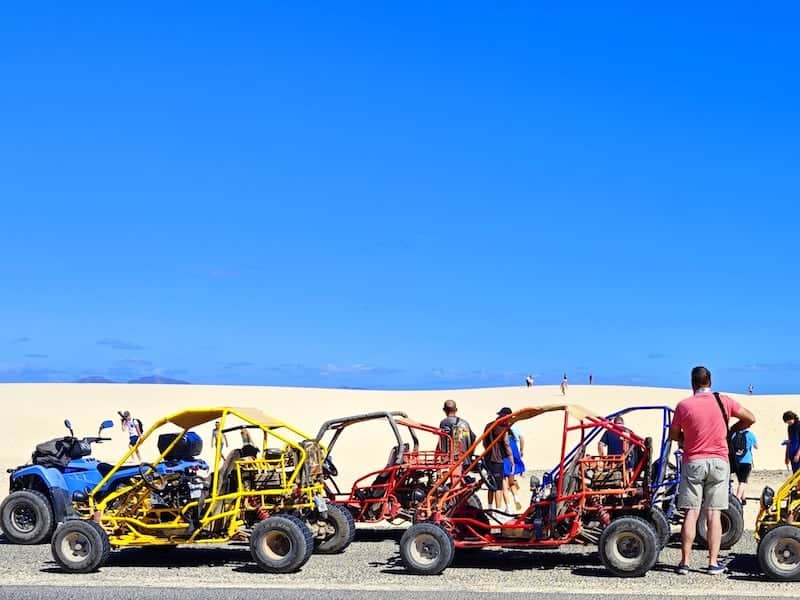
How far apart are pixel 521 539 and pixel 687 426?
1.96m

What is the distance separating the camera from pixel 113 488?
1280 cm

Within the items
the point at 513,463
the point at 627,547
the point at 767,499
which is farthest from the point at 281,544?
the point at 513,463

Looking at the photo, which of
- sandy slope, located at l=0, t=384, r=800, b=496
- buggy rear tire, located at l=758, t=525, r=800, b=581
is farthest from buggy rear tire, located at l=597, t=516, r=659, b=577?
sandy slope, located at l=0, t=384, r=800, b=496

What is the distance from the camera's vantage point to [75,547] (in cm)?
1145

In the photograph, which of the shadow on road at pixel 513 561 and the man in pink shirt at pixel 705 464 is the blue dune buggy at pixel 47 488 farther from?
the man in pink shirt at pixel 705 464

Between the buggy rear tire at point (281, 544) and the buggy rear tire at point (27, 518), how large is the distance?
12.3ft

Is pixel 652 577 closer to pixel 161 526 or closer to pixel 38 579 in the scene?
pixel 161 526

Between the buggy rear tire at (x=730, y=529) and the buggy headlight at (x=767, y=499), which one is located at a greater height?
the buggy headlight at (x=767, y=499)

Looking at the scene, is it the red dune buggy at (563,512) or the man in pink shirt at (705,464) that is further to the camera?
the red dune buggy at (563,512)

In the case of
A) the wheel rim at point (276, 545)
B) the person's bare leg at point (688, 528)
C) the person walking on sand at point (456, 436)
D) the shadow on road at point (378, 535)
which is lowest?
the shadow on road at point (378, 535)

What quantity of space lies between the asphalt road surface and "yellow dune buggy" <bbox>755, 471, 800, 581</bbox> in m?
0.16

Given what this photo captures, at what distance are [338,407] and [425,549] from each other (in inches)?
1406

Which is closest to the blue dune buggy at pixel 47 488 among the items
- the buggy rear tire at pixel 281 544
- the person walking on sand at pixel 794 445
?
the buggy rear tire at pixel 281 544

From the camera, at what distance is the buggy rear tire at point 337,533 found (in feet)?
41.4
